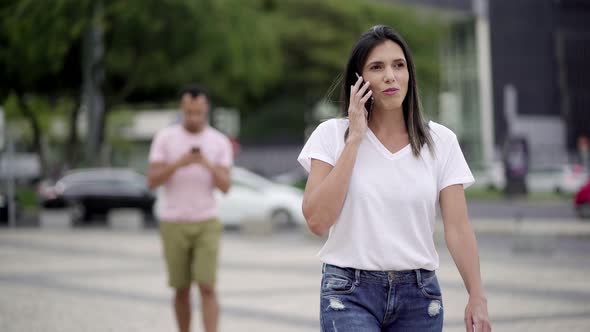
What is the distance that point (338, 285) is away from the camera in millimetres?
3551

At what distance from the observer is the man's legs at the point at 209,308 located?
22.9 feet

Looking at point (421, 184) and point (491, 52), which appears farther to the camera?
point (491, 52)

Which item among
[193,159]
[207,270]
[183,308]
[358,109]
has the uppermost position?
[358,109]

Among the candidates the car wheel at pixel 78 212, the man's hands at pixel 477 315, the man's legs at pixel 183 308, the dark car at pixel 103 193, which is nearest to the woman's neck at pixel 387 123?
the man's hands at pixel 477 315

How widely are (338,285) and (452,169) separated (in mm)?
581

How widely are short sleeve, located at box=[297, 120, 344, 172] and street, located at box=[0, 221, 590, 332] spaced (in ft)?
15.6

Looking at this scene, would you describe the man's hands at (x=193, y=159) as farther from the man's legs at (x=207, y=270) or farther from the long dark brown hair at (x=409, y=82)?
the long dark brown hair at (x=409, y=82)

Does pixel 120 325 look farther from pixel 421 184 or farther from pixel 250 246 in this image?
pixel 250 246

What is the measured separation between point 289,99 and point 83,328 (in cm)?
4907

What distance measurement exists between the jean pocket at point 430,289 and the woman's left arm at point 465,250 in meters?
0.10

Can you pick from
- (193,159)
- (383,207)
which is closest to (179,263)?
(193,159)

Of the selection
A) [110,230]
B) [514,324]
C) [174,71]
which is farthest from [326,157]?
[174,71]

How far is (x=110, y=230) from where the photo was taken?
81.7 feet

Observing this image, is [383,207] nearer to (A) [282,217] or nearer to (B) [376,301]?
(B) [376,301]
